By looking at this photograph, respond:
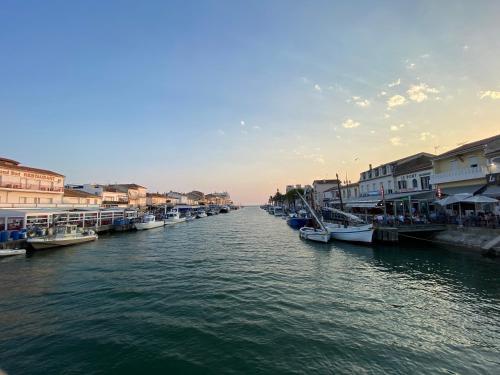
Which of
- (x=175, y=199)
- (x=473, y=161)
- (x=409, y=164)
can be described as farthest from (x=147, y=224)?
(x=175, y=199)

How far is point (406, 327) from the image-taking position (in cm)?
1052

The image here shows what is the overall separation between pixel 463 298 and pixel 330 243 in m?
19.9

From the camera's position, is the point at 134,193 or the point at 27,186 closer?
the point at 27,186

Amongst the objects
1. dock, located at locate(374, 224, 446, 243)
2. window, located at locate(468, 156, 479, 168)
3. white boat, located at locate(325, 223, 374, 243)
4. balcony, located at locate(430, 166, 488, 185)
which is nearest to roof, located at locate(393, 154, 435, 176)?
balcony, located at locate(430, 166, 488, 185)

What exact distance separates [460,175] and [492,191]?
4557 millimetres

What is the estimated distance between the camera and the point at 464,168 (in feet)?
101

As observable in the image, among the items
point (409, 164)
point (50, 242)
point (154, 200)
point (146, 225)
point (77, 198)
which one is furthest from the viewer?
point (154, 200)

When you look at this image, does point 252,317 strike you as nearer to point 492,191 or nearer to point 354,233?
point 354,233

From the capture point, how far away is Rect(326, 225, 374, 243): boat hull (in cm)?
3081

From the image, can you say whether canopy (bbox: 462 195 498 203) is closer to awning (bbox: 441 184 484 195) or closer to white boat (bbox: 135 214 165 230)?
awning (bbox: 441 184 484 195)

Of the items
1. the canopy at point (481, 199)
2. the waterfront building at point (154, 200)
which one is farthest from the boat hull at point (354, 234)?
the waterfront building at point (154, 200)

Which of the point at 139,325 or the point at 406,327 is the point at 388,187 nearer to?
the point at 406,327

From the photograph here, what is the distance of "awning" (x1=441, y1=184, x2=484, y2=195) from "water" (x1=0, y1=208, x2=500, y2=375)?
11.1 meters

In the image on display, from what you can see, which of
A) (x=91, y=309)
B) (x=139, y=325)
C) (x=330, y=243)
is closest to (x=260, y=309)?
(x=139, y=325)
